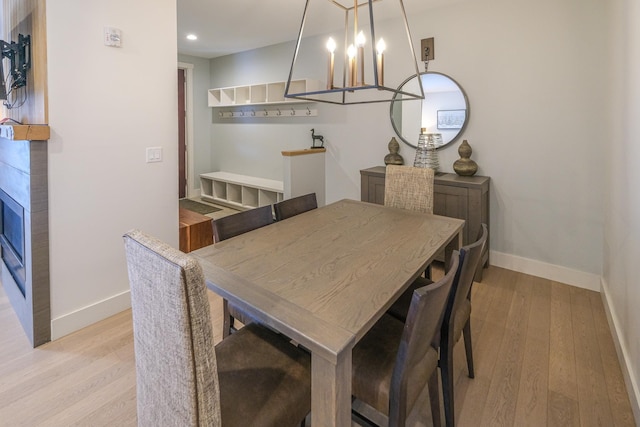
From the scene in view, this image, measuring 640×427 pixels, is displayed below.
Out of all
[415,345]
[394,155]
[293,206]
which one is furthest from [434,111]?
[415,345]

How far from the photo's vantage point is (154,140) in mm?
2510

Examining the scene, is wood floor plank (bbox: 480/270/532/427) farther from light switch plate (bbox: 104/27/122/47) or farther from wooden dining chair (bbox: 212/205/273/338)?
light switch plate (bbox: 104/27/122/47)

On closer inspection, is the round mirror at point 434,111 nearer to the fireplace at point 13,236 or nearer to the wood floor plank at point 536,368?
the wood floor plank at point 536,368

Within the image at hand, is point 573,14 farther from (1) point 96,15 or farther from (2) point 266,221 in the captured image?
(1) point 96,15

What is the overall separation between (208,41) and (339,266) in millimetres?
4409

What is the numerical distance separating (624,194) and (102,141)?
3.22 meters

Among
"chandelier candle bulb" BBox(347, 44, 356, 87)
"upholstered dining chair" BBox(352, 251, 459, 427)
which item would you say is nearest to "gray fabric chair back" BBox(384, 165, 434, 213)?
"chandelier candle bulb" BBox(347, 44, 356, 87)

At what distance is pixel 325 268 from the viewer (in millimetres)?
1424

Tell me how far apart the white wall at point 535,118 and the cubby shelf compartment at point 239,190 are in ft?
6.68

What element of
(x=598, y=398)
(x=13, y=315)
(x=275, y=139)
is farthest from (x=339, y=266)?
(x=275, y=139)

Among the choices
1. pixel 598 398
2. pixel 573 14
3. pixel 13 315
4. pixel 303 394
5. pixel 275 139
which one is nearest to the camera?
pixel 303 394

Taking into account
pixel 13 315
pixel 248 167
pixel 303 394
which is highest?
pixel 248 167

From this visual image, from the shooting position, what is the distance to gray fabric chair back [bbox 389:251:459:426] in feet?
3.28

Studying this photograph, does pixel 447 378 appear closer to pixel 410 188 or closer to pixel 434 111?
pixel 410 188
